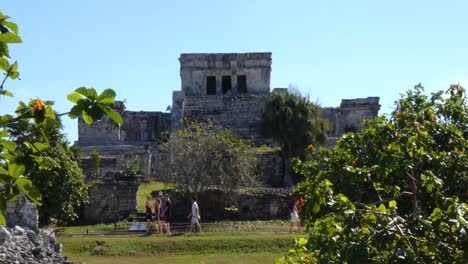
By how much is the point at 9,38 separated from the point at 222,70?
3104 cm

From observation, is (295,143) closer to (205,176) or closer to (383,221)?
(205,176)

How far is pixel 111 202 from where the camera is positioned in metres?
19.8

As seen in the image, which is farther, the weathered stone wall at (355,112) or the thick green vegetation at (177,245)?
the weathered stone wall at (355,112)

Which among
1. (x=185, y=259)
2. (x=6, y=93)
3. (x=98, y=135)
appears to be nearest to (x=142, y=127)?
(x=98, y=135)

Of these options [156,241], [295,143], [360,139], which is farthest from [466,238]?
[295,143]

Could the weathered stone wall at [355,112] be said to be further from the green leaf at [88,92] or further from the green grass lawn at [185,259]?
the green leaf at [88,92]

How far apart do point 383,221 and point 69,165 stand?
13678 mm

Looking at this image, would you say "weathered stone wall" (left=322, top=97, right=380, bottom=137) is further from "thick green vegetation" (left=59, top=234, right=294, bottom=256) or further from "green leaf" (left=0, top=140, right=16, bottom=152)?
"green leaf" (left=0, top=140, right=16, bottom=152)

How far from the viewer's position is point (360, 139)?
7.94 metres

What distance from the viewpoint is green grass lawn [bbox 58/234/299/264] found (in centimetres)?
1387

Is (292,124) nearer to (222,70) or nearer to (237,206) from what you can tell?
(237,206)

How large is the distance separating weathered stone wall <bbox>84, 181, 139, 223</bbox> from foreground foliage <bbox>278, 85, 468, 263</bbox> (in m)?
11.4

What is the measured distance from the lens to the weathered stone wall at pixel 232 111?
30.0 metres

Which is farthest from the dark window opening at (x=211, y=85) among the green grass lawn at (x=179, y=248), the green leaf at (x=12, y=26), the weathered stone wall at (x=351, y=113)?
the green leaf at (x=12, y=26)
